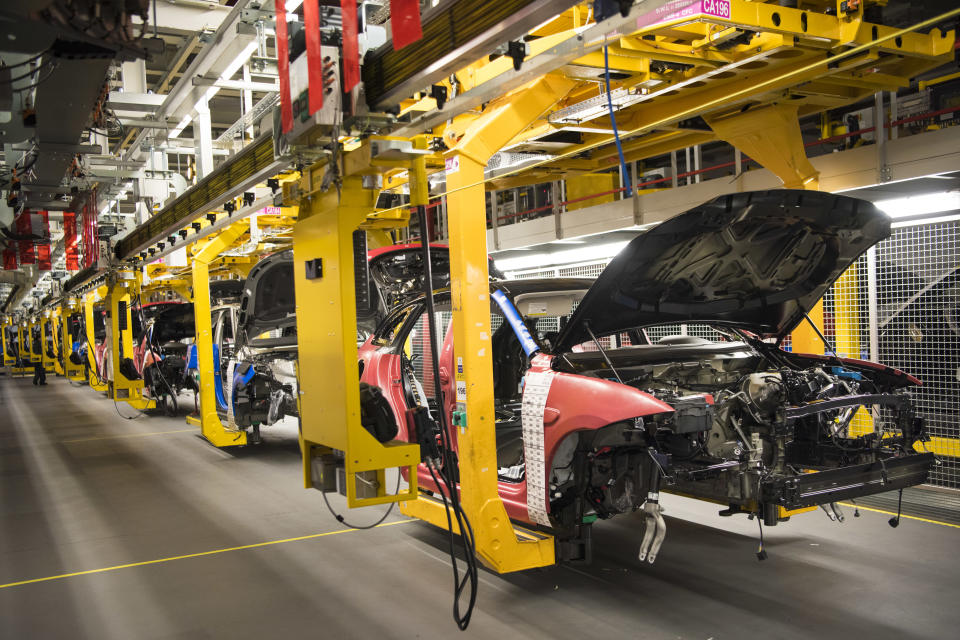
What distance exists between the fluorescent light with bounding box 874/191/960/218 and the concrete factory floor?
2648mm

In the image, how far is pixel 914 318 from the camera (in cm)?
724

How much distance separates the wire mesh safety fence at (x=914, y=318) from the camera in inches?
251

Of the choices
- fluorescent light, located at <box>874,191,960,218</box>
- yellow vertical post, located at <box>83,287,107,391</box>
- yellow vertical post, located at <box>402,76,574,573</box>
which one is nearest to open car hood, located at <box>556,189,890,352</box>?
yellow vertical post, located at <box>402,76,574,573</box>

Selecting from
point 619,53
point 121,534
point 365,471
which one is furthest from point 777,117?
point 121,534

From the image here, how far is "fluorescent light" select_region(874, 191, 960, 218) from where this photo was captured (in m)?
6.40

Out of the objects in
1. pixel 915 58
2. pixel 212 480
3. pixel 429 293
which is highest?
pixel 915 58

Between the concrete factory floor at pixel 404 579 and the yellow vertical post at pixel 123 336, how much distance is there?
20.5 feet

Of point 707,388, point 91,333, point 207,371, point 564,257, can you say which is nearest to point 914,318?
point 707,388

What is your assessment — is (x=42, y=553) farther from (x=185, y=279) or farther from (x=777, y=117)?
(x=185, y=279)

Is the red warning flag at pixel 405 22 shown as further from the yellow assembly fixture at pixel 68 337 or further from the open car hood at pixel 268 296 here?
the yellow assembly fixture at pixel 68 337

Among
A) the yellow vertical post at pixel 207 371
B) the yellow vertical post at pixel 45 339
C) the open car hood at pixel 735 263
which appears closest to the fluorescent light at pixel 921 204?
the open car hood at pixel 735 263

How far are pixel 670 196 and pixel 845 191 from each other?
2.08 metres

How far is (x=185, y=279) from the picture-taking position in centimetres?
1464

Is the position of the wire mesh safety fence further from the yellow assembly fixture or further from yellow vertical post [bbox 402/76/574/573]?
the yellow assembly fixture
